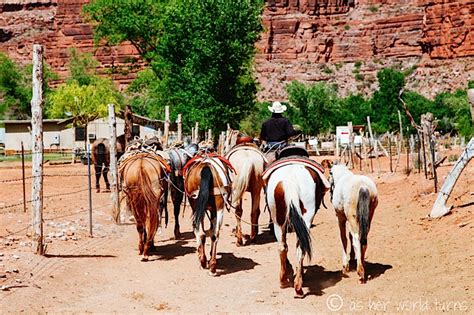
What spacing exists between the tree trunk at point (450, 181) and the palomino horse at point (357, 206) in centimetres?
351

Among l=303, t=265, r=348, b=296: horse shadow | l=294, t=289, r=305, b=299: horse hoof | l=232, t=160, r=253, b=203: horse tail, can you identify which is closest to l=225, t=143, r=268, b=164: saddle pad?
l=232, t=160, r=253, b=203: horse tail

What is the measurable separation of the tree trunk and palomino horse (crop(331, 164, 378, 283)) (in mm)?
3507

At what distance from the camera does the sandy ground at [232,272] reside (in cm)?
898

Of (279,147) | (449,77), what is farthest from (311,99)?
(279,147)

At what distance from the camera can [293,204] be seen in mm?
9672

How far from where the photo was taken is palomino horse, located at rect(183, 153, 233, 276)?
11.0 m

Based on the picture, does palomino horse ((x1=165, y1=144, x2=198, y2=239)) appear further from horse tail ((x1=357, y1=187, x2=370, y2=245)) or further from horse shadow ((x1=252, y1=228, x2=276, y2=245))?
horse tail ((x1=357, y1=187, x2=370, y2=245))

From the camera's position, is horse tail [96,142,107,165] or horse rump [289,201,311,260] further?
horse tail [96,142,107,165]

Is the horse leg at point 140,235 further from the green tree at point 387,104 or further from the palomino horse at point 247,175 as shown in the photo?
the green tree at point 387,104

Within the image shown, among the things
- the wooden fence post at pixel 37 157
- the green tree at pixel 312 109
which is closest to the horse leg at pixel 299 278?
the wooden fence post at pixel 37 157

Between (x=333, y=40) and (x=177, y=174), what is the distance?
12221 cm

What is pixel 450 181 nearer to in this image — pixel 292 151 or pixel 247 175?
pixel 292 151

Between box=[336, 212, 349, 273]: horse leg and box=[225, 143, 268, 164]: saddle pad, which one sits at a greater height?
box=[225, 143, 268, 164]: saddle pad

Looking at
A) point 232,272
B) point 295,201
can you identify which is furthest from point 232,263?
point 295,201
